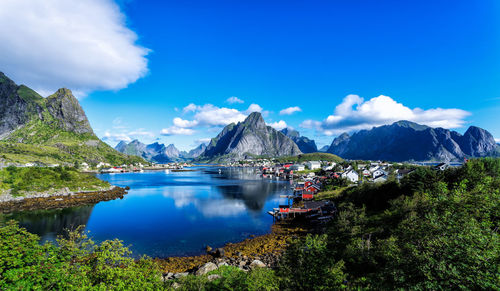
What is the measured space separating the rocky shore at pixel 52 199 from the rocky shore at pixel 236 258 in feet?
166

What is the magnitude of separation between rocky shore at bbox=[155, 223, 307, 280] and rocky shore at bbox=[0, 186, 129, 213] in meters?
50.7

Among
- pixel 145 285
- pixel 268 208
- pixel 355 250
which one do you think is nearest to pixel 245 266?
pixel 355 250

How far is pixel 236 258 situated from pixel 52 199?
65686mm

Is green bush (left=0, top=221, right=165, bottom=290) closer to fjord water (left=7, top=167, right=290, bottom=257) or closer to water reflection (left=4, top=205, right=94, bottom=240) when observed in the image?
fjord water (left=7, top=167, right=290, bottom=257)

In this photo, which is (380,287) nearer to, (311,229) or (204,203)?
(311,229)

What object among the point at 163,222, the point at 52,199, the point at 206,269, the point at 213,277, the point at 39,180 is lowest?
the point at 163,222

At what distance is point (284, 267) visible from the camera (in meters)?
14.3

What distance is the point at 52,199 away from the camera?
6419 cm

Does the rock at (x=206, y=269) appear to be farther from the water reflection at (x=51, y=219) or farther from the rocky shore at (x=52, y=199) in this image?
the rocky shore at (x=52, y=199)

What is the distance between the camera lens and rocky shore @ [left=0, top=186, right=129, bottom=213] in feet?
186

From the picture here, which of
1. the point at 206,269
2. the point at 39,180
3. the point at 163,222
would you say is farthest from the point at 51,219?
the point at 206,269

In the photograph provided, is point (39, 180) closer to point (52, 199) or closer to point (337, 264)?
point (52, 199)

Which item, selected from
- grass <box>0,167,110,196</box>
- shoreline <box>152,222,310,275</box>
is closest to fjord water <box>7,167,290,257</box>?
shoreline <box>152,222,310,275</box>

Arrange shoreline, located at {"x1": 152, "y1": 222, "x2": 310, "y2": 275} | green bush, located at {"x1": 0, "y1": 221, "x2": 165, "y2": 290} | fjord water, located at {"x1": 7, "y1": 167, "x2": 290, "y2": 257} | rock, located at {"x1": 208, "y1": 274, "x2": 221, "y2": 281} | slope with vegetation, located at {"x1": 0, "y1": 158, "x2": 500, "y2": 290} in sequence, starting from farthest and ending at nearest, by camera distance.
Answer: fjord water, located at {"x1": 7, "y1": 167, "x2": 290, "y2": 257} < shoreline, located at {"x1": 152, "y1": 222, "x2": 310, "y2": 275} < rock, located at {"x1": 208, "y1": 274, "x2": 221, "y2": 281} < green bush, located at {"x1": 0, "y1": 221, "x2": 165, "y2": 290} < slope with vegetation, located at {"x1": 0, "y1": 158, "x2": 500, "y2": 290}
